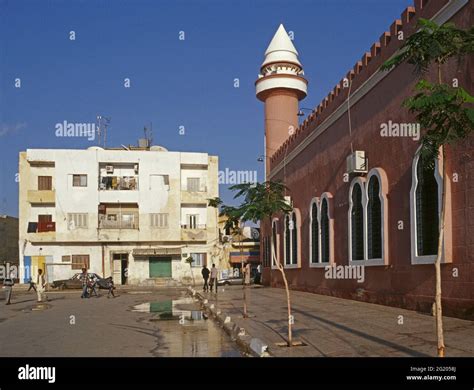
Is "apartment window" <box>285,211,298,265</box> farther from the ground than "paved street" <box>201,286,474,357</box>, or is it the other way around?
"apartment window" <box>285,211,298,265</box>

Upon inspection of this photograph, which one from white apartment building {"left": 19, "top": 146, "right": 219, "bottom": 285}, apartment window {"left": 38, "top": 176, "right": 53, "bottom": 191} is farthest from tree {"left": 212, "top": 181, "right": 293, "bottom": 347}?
apartment window {"left": 38, "top": 176, "right": 53, "bottom": 191}

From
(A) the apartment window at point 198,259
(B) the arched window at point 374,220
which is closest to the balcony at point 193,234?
(A) the apartment window at point 198,259

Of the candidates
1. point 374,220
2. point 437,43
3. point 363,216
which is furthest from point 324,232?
point 437,43

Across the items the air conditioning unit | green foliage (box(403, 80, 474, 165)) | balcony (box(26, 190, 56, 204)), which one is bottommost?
green foliage (box(403, 80, 474, 165))

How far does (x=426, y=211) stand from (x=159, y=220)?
3375cm

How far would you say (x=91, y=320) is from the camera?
1548 cm

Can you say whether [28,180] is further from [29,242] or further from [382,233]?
[382,233]

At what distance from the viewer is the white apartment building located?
43.5 m

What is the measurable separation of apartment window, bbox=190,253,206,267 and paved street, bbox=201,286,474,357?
29675 millimetres

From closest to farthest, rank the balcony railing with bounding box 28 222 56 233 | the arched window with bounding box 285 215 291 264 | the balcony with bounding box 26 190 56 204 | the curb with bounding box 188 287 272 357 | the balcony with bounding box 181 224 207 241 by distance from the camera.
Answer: the curb with bounding box 188 287 272 357
the arched window with bounding box 285 215 291 264
the balcony railing with bounding box 28 222 56 233
the balcony with bounding box 26 190 56 204
the balcony with bounding box 181 224 207 241

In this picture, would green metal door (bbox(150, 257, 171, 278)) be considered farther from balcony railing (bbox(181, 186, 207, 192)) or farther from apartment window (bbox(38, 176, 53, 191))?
apartment window (bbox(38, 176, 53, 191))

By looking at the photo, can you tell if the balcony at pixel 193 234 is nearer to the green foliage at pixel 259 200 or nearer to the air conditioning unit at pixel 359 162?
the air conditioning unit at pixel 359 162
